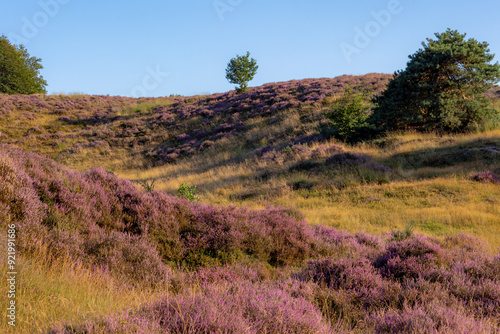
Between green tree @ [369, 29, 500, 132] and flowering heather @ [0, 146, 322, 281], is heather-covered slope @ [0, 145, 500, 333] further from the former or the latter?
green tree @ [369, 29, 500, 132]

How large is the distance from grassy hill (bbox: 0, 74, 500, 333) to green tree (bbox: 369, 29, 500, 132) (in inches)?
53.1

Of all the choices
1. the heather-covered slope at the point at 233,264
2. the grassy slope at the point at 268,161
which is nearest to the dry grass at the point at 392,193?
the grassy slope at the point at 268,161

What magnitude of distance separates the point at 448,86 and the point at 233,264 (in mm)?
15611

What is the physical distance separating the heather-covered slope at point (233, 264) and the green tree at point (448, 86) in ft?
35.3

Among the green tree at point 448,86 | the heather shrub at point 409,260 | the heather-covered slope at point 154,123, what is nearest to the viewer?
the heather shrub at point 409,260

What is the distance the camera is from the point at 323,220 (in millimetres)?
8656

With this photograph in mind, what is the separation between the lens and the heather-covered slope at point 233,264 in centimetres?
251

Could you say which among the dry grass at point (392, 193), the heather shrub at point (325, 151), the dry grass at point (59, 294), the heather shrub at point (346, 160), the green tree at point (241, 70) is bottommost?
the dry grass at point (392, 193)

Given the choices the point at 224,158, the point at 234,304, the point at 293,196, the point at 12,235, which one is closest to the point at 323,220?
the point at 293,196

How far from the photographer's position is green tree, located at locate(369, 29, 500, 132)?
46.9ft

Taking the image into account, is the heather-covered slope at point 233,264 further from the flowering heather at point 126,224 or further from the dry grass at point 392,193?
Result: the dry grass at point 392,193

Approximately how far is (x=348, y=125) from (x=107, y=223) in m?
14.7

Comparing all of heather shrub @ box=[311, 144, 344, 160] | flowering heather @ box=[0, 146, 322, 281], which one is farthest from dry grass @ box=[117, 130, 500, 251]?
flowering heather @ box=[0, 146, 322, 281]

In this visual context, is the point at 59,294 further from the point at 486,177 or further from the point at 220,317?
the point at 486,177
